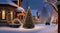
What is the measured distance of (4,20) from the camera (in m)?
26.2

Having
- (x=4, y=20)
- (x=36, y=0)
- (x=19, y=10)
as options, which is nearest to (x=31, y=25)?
(x=4, y=20)

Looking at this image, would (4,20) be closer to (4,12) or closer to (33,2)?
(4,12)

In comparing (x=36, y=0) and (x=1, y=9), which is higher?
(x=36, y=0)

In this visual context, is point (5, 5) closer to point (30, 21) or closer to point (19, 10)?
point (19, 10)

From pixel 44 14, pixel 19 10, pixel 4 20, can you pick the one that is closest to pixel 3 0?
pixel 4 20

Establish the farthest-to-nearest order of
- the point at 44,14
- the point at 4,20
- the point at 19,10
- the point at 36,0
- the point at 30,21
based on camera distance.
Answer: the point at 36,0
the point at 44,14
the point at 19,10
the point at 4,20
the point at 30,21

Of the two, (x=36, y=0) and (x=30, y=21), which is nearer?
(x=30, y=21)

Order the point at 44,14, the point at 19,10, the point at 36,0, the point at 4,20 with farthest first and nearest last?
the point at 36,0
the point at 44,14
the point at 19,10
the point at 4,20

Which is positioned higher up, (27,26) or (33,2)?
(33,2)

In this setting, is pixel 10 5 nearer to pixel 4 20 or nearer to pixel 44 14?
pixel 4 20

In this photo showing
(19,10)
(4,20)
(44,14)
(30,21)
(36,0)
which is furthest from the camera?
(36,0)

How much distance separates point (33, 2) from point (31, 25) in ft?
106

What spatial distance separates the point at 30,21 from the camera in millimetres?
18391

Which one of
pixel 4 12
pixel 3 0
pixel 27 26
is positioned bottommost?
pixel 27 26
